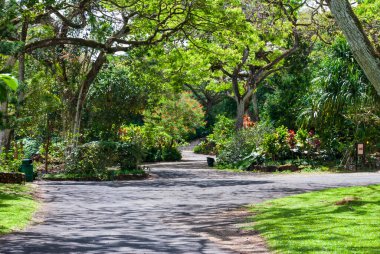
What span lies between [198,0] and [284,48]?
1934 cm

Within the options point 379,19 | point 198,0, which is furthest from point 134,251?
point 379,19

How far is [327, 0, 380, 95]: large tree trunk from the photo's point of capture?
32.6 feet

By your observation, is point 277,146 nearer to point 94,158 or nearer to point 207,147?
point 94,158

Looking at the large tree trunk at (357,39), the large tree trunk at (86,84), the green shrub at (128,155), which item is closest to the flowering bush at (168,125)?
the large tree trunk at (86,84)

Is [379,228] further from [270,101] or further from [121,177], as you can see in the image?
[270,101]

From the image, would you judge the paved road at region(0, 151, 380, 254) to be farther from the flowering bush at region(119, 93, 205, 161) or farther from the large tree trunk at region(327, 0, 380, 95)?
the flowering bush at region(119, 93, 205, 161)

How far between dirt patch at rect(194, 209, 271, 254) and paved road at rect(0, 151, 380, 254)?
0.81ft

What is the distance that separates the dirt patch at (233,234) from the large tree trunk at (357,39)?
327cm

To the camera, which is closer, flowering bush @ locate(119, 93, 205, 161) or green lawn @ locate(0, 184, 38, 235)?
green lawn @ locate(0, 184, 38, 235)

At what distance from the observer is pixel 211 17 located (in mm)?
21828

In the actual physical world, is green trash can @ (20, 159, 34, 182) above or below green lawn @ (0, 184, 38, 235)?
above

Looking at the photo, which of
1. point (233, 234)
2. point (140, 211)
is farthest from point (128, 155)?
point (233, 234)

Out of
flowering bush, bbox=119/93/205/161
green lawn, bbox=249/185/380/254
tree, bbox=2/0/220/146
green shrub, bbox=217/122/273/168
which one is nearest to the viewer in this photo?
green lawn, bbox=249/185/380/254

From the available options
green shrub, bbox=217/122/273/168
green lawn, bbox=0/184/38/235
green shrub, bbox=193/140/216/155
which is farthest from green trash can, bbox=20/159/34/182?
green shrub, bbox=193/140/216/155
